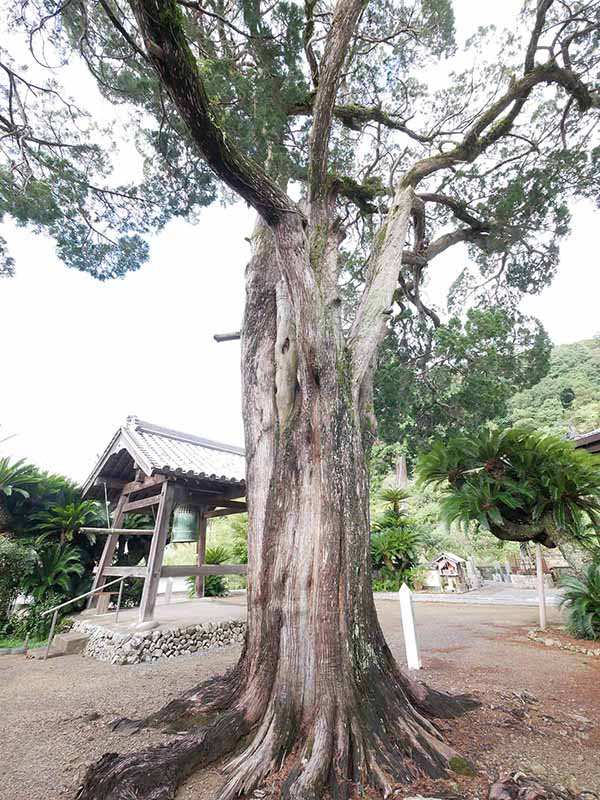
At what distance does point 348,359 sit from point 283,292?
3.09 ft

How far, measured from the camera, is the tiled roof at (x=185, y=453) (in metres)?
6.56

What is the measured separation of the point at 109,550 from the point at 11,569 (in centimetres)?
156

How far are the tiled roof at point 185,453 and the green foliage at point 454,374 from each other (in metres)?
3.05

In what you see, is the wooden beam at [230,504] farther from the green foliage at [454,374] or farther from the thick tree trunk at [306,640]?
the thick tree trunk at [306,640]

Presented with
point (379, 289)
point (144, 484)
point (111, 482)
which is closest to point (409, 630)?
point (379, 289)

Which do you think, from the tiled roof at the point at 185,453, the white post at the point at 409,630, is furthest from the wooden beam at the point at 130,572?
the white post at the point at 409,630

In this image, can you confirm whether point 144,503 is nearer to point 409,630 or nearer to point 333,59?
point 409,630

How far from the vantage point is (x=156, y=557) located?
5.91 meters

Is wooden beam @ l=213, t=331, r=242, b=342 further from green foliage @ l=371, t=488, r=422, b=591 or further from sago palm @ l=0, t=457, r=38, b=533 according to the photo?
green foliage @ l=371, t=488, r=422, b=591

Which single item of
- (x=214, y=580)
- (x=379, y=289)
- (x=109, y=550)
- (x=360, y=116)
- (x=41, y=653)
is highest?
(x=360, y=116)

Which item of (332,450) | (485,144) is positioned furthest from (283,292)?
(485,144)

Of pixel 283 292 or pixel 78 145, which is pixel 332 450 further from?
pixel 78 145

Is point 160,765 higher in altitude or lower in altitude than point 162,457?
lower

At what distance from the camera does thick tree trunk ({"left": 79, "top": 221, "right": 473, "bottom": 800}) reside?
1888 millimetres
